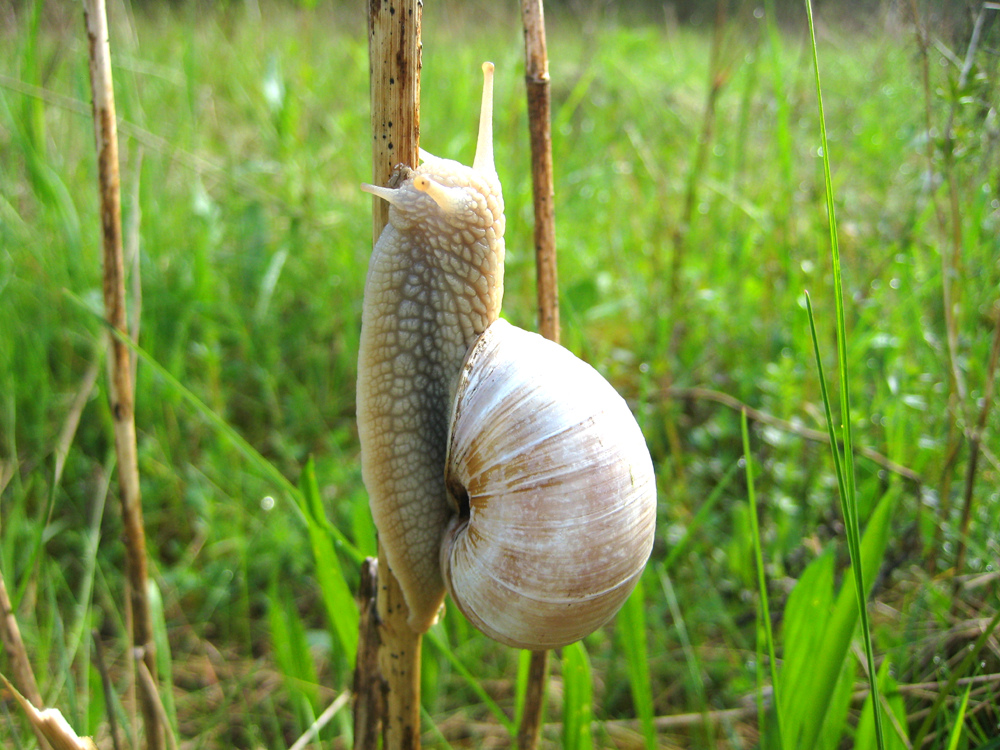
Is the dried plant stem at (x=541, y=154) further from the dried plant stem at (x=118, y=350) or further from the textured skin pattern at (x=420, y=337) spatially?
the dried plant stem at (x=118, y=350)

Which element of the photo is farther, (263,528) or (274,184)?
(274,184)

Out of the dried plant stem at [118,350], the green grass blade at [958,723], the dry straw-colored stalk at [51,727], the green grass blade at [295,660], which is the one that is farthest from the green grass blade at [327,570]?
the green grass blade at [958,723]

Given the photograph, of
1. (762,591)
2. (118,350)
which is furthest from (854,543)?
(118,350)

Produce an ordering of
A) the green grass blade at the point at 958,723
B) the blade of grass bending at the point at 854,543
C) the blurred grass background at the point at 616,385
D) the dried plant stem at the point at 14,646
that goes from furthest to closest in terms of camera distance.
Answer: the blurred grass background at the point at 616,385
the dried plant stem at the point at 14,646
the green grass blade at the point at 958,723
the blade of grass bending at the point at 854,543

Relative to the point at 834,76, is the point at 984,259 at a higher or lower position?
lower

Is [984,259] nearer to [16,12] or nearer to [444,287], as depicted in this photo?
[444,287]

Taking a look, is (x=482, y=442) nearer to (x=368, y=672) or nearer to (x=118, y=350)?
(x=368, y=672)

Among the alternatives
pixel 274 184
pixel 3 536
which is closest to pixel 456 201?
pixel 3 536
